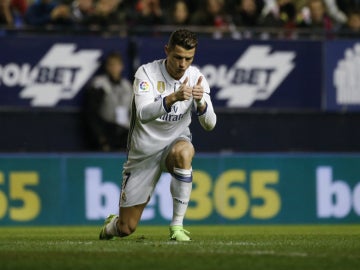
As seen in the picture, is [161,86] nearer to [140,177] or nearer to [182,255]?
[140,177]

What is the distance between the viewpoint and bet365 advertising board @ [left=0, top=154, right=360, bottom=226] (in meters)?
17.4

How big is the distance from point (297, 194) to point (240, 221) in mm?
1168

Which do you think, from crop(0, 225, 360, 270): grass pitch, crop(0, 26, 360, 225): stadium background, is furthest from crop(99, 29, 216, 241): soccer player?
crop(0, 26, 360, 225): stadium background

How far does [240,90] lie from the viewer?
18953mm

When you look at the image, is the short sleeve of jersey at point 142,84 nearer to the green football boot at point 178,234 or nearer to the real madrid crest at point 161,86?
the real madrid crest at point 161,86

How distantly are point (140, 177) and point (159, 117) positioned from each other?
72cm

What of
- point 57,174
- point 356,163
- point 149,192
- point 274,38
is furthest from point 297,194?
point 149,192

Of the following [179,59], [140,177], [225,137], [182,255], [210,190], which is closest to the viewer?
[182,255]

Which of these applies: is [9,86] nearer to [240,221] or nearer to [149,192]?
[240,221]

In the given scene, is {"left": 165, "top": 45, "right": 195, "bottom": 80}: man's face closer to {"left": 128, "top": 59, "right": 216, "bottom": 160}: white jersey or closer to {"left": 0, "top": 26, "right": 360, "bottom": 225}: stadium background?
{"left": 128, "top": 59, "right": 216, "bottom": 160}: white jersey

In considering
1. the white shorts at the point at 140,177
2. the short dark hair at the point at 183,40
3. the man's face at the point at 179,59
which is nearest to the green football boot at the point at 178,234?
the white shorts at the point at 140,177

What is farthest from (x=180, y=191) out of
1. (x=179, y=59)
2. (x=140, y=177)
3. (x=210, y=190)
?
(x=210, y=190)

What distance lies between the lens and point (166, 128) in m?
10.9

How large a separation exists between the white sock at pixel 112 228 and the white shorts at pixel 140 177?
1.12 feet
